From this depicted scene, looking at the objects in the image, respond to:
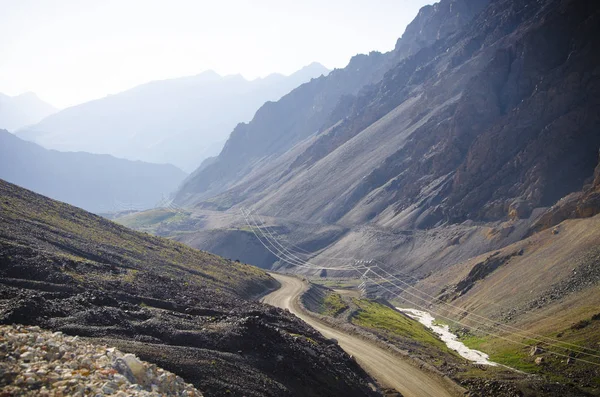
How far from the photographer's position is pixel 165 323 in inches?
1291

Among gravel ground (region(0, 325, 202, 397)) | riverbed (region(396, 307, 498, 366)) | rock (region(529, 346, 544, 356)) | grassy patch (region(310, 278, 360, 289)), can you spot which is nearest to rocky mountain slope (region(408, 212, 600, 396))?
rock (region(529, 346, 544, 356))

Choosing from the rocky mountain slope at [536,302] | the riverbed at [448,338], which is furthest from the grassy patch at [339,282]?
the riverbed at [448,338]

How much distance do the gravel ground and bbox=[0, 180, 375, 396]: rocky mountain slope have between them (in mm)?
4577

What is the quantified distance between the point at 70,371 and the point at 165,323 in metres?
15.7

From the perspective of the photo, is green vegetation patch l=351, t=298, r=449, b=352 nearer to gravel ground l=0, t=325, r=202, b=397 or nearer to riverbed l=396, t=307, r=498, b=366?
riverbed l=396, t=307, r=498, b=366

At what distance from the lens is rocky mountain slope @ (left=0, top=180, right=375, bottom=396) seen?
88.4 feet

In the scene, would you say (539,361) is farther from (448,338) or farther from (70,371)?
(70,371)

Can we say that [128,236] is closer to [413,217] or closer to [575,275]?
[575,275]

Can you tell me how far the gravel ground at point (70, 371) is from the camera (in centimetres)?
1582

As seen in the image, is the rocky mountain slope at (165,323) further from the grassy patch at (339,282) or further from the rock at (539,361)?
the grassy patch at (339,282)

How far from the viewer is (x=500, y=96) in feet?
597

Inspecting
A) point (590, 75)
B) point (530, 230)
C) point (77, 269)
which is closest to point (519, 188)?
point (530, 230)

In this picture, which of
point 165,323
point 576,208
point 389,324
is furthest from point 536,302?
point 165,323

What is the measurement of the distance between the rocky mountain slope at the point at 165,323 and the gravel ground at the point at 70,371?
458cm
